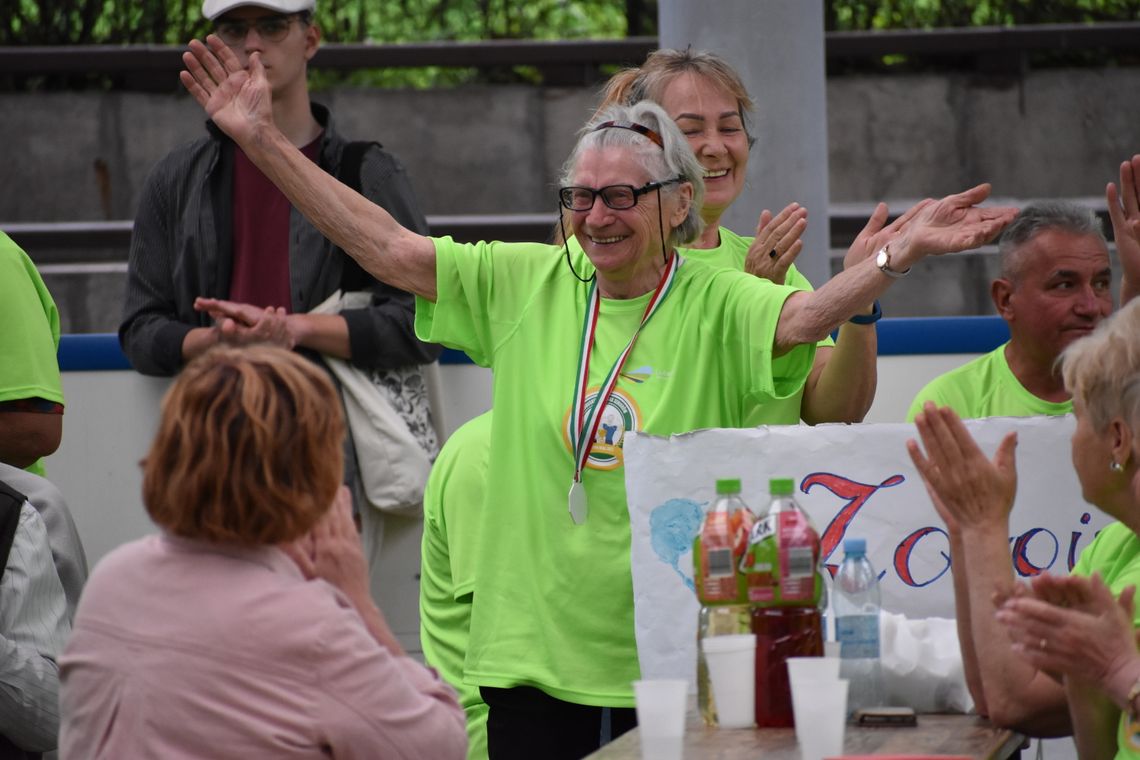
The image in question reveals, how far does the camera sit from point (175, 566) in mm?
2850

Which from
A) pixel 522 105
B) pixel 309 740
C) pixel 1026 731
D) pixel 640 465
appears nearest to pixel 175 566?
pixel 309 740

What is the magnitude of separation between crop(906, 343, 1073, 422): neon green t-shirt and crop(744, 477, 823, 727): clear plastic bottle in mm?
1535

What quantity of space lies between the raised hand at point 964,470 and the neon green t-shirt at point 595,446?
69 centimetres

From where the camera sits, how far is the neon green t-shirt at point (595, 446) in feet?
13.0

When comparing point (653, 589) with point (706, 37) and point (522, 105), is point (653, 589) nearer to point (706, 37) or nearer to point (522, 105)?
point (706, 37)

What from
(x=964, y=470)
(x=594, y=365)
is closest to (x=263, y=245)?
(x=594, y=365)

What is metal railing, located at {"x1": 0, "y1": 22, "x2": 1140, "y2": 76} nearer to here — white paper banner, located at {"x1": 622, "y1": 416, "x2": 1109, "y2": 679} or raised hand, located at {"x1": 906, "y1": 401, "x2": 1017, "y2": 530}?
white paper banner, located at {"x1": 622, "y1": 416, "x2": 1109, "y2": 679}

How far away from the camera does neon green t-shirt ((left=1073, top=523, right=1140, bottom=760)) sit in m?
3.16

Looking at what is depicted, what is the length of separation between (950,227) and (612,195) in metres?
0.73

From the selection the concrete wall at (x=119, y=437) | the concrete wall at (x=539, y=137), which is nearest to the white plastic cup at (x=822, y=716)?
the concrete wall at (x=119, y=437)

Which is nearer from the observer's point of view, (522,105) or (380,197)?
(380,197)

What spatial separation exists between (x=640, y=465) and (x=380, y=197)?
2.05 metres

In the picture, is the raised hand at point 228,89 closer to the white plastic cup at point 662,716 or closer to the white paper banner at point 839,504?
the white paper banner at point 839,504

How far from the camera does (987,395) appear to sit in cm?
496
